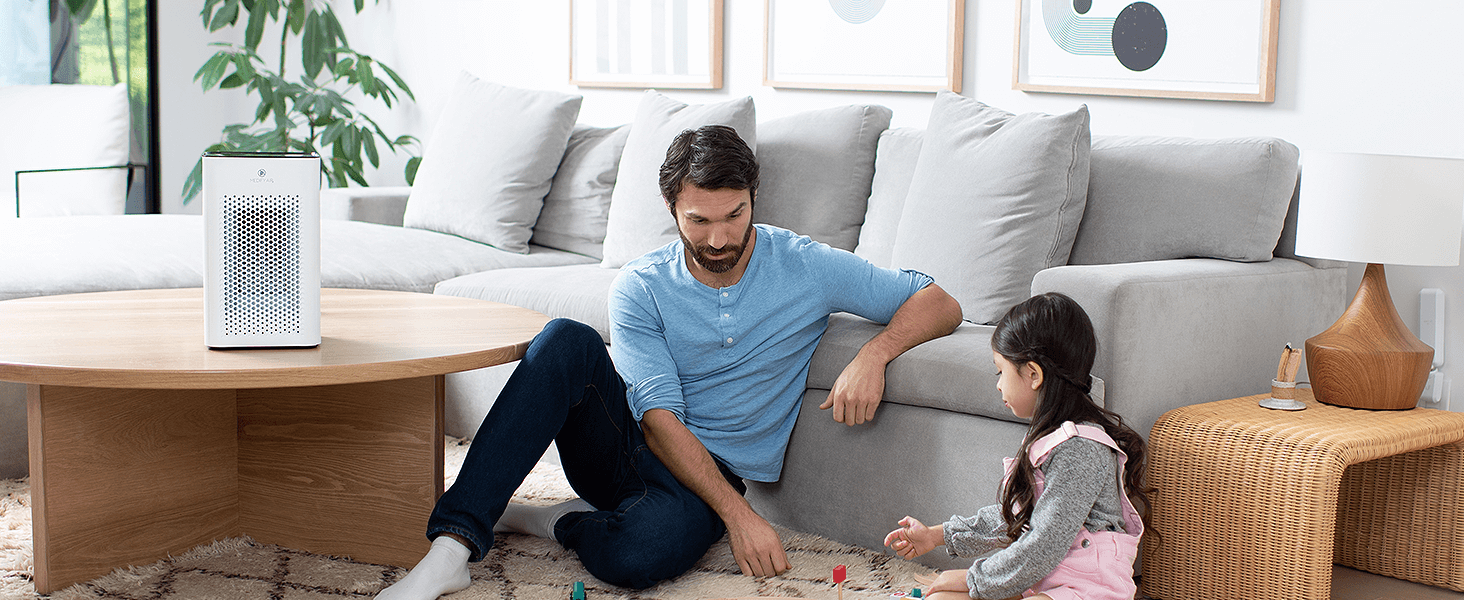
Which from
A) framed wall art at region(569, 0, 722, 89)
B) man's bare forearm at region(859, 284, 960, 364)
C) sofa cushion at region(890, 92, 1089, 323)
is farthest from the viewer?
framed wall art at region(569, 0, 722, 89)

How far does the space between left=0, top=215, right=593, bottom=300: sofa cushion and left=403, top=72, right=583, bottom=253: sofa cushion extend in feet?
0.25

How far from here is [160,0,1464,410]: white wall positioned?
238 cm

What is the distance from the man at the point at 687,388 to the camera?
1899 mm

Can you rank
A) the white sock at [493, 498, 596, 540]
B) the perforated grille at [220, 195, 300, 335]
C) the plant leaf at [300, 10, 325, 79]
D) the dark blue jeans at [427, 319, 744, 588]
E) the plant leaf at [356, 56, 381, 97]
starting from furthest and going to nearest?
the plant leaf at [300, 10, 325, 79] < the plant leaf at [356, 56, 381, 97] < the white sock at [493, 498, 596, 540] < the dark blue jeans at [427, 319, 744, 588] < the perforated grille at [220, 195, 300, 335]

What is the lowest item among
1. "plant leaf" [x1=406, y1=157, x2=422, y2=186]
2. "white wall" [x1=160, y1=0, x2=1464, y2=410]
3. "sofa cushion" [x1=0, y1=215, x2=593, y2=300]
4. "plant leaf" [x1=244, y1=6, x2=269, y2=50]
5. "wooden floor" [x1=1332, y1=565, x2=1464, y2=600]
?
"wooden floor" [x1=1332, y1=565, x2=1464, y2=600]

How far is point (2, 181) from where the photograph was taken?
179 inches

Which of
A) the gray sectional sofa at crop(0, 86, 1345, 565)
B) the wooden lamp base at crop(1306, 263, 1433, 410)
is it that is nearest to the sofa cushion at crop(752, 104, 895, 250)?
the gray sectional sofa at crop(0, 86, 1345, 565)

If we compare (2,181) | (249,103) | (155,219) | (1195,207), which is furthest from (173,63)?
(1195,207)

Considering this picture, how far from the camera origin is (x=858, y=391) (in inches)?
80.8

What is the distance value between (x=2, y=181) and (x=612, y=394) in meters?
3.53

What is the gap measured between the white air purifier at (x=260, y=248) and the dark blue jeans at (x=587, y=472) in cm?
32

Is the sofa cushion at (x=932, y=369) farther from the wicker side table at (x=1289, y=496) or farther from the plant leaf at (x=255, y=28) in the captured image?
the plant leaf at (x=255, y=28)

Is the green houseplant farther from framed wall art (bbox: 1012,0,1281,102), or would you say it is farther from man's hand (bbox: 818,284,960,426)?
man's hand (bbox: 818,284,960,426)

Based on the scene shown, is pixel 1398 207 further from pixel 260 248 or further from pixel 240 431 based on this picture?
pixel 240 431
